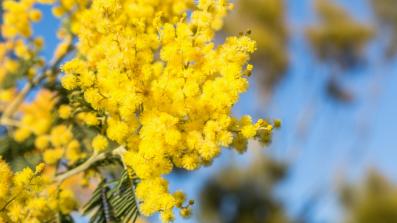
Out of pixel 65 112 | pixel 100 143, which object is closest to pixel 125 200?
pixel 100 143

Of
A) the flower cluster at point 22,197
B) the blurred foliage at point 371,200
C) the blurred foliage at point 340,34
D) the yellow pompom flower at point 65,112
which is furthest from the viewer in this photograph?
the blurred foliage at point 340,34

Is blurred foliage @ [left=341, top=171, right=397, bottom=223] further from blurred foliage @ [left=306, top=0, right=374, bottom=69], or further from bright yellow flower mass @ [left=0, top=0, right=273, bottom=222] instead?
bright yellow flower mass @ [left=0, top=0, right=273, bottom=222]

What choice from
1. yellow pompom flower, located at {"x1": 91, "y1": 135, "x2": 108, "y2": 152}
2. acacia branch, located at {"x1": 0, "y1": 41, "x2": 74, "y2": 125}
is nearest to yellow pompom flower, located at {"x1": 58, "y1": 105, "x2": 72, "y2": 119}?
yellow pompom flower, located at {"x1": 91, "y1": 135, "x2": 108, "y2": 152}

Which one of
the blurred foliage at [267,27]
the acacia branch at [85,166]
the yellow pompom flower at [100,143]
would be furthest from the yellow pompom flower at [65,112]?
the blurred foliage at [267,27]

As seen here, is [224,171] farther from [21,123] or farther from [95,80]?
[95,80]

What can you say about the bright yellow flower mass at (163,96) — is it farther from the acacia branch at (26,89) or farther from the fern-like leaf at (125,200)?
the acacia branch at (26,89)

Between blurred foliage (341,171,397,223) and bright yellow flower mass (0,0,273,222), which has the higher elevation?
blurred foliage (341,171,397,223)
